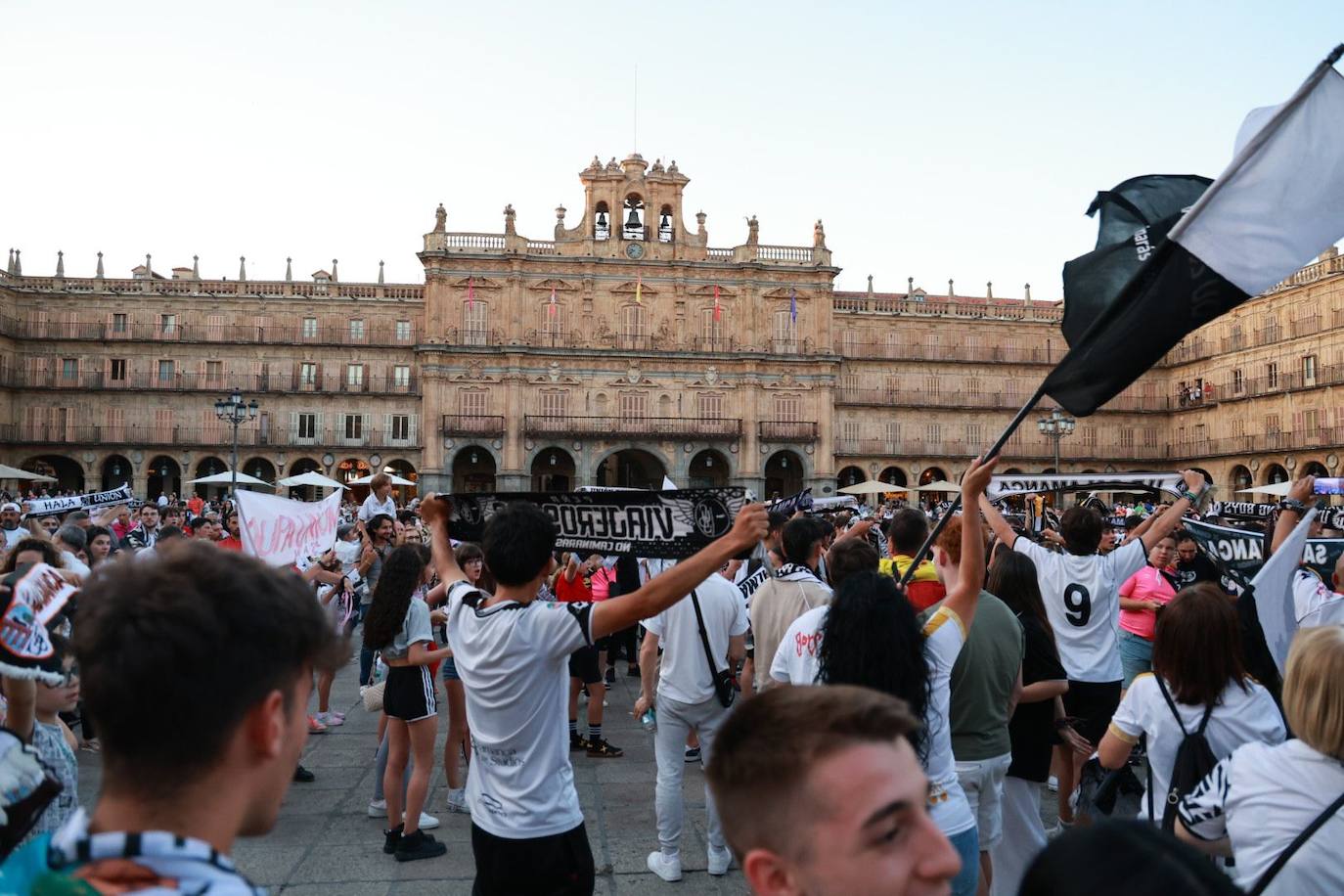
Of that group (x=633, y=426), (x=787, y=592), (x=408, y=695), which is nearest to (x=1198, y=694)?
(x=787, y=592)

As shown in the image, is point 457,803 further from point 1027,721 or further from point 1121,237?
point 1121,237

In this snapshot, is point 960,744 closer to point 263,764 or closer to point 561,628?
point 561,628

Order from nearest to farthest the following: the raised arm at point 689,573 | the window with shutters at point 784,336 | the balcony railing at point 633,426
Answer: the raised arm at point 689,573 → the balcony railing at point 633,426 → the window with shutters at point 784,336

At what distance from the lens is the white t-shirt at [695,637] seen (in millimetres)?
5484

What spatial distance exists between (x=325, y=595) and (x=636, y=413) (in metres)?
34.4

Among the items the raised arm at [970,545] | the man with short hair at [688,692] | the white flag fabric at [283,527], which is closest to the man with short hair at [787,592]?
the man with short hair at [688,692]

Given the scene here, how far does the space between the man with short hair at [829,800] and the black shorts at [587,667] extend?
6454 mm

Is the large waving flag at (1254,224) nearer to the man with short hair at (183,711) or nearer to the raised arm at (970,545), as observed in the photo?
the raised arm at (970,545)

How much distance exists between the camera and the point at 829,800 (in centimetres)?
151

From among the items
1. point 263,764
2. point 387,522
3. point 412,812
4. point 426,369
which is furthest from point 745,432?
point 263,764

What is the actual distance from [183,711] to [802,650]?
2.74 m

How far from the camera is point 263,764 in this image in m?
1.52

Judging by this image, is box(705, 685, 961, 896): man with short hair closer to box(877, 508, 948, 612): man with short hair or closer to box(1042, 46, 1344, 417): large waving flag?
box(1042, 46, 1344, 417): large waving flag

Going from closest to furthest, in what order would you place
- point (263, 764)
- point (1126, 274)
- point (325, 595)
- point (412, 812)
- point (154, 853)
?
point (154, 853) < point (263, 764) < point (1126, 274) < point (412, 812) < point (325, 595)
